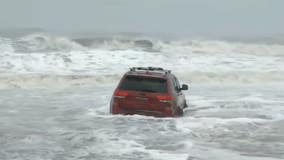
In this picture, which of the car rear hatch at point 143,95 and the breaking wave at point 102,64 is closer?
the car rear hatch at point 143,95

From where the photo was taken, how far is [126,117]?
50.4 feet

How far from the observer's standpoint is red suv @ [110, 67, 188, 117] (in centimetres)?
1511

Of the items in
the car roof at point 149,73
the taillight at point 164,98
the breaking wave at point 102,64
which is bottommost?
the breaking wave at point 102,64

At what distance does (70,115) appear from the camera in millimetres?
16812

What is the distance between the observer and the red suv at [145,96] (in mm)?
15109

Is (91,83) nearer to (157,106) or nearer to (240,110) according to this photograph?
(240,110)

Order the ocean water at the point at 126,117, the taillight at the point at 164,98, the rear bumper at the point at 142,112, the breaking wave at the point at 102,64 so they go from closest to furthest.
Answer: the ocean water at the point at 126,117 < the taillight at the point at 164,98 < the rear bumper at the point at 142,112 < the breaking wave at the point at 102,64

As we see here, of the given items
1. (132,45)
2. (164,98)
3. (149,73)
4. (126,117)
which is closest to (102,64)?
(132,45)

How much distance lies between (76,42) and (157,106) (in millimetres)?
35803

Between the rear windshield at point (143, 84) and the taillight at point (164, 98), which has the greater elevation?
the rear windshield at point (143, 84)

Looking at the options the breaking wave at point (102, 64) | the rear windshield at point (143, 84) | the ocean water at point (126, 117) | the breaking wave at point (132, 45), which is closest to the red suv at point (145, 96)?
the rear windshield at point (143, 84)

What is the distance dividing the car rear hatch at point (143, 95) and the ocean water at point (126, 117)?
0.28 meters

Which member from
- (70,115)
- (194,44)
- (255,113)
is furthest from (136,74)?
(194,44)

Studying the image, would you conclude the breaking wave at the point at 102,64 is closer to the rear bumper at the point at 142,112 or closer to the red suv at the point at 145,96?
the rear bumper at the point at 142,112
